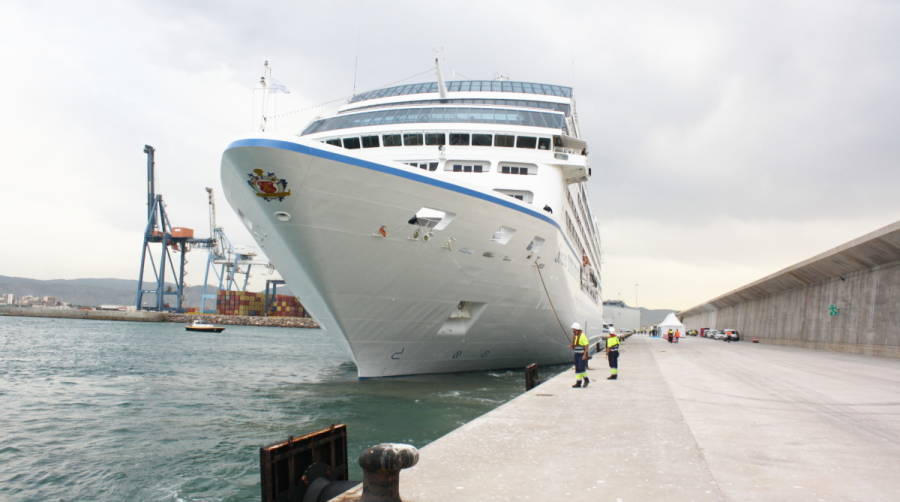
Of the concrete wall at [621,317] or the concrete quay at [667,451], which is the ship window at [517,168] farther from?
the concrete wall at [621,317]

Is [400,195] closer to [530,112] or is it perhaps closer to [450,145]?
[450,145]

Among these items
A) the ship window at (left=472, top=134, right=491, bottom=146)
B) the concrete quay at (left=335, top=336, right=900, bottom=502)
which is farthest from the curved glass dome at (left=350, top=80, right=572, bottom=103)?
the concrete quay at (left=335, top=336, right=900, bottom=502)

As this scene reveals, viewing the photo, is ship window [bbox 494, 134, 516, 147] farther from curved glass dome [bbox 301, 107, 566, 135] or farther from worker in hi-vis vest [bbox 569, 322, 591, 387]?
worker in hi-vis vest [bbox 569, 322, 591, 387]

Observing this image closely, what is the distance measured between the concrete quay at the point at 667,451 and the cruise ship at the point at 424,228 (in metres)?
4.38

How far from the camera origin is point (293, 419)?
11984mm

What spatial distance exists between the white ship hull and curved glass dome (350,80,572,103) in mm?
10388

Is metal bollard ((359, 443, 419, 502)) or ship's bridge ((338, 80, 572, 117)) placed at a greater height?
ship's bridge ((338, 80, 572, 117))

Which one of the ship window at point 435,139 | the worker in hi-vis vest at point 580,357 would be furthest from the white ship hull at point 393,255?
the ship window at point 435,139

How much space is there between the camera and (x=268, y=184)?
1109 centimetres

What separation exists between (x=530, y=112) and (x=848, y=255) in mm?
20643

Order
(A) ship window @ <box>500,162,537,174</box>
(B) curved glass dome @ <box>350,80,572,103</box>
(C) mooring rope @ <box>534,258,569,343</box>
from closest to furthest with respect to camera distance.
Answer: (C) mooring rope @ <box>534,258,569,343</box>, (A) ship window @ <box>500,162,537,174</box>, (B) curved glass dome @ <box>350,80,572,103</box>

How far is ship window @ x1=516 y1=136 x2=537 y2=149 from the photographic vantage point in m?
18.1

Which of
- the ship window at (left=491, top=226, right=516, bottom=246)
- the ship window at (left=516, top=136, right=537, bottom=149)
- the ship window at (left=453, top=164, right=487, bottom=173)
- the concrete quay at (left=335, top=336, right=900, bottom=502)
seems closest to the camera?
the concrete quay at (left=335, top=336, right=900, bottom=502)

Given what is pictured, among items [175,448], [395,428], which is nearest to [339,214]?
[395,428]
